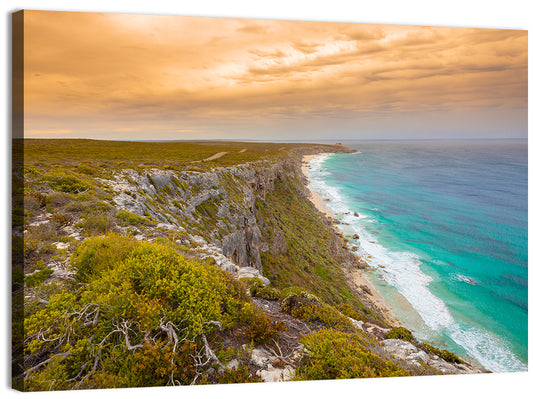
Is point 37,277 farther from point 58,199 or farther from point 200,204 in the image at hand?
point 200,204

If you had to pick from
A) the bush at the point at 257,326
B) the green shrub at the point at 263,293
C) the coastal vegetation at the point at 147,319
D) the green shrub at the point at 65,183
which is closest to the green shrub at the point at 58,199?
the coastal vegetation at the point at 147,319

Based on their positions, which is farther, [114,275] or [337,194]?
[337,194]

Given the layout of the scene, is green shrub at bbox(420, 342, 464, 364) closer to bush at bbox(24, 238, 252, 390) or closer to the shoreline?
bush at bbox(24, 238, 252, 390)

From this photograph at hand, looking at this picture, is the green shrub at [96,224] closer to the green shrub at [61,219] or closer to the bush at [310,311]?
the green shrub at [61,219]

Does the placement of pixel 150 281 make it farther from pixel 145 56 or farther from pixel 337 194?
pixel 337 194

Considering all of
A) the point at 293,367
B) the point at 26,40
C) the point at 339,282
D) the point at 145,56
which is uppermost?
the point at 145,56

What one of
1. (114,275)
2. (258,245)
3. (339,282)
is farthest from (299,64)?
(339,282)
